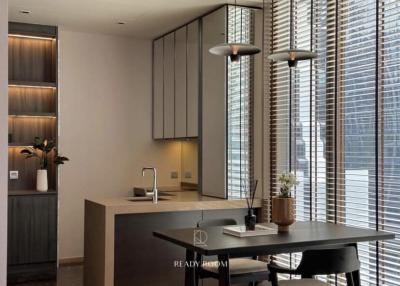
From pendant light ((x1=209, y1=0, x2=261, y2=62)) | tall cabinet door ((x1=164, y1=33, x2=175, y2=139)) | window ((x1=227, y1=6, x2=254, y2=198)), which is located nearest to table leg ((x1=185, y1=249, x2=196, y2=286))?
pendant light ((x1=209, y1=0, x2=261, y2=62))

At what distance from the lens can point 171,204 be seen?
477 cm

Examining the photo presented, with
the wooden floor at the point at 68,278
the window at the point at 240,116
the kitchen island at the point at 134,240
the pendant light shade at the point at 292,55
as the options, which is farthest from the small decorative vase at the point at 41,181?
the pendant light shade at the point at 292,55

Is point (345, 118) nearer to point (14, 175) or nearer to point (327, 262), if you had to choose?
point (327, 262)

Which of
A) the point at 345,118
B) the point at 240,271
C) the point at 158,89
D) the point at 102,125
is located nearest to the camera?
the point at 240,271

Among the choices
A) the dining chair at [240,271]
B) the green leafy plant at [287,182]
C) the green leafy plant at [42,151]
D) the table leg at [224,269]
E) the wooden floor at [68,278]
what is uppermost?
the green leafy plant at [42,151]

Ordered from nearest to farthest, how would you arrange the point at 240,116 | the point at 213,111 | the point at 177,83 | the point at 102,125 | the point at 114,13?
1. the point at 240,116
2. the point at 213,111
3. the point at 114,13
4. the point at 177,83
5. the point at 102,125

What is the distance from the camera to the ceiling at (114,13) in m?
5.27

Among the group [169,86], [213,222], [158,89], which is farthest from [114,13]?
[213,222]

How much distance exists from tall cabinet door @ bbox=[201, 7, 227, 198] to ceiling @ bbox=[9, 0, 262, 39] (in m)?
0.23

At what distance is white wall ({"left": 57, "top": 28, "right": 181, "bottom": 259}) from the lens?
6.53 m

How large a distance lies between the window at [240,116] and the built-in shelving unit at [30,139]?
2.15m

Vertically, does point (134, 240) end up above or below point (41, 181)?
below

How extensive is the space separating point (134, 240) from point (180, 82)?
232 cm

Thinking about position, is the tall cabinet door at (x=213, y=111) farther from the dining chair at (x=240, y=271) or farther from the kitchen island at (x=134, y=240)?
the dining chair at (x=240, y=271)
